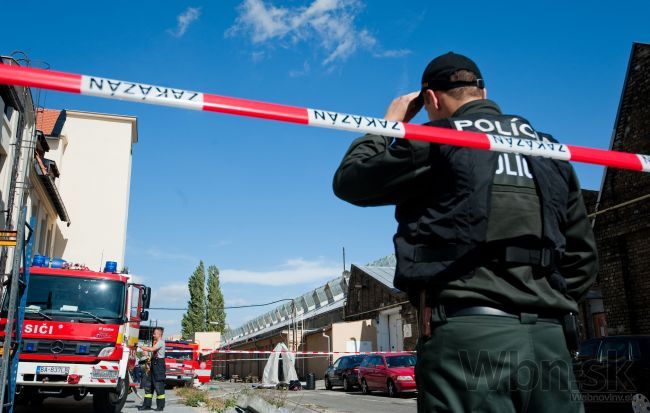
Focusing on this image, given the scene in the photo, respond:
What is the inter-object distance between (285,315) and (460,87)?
48.0 meters

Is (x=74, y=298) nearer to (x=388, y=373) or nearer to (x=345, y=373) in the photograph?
(x=388, y=373)

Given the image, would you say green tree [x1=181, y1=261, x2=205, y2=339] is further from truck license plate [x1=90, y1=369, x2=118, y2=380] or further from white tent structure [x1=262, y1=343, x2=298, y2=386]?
truck license plate [x1=90, y1=369, x2=118, y2=380]

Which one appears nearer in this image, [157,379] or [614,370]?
[614,370]

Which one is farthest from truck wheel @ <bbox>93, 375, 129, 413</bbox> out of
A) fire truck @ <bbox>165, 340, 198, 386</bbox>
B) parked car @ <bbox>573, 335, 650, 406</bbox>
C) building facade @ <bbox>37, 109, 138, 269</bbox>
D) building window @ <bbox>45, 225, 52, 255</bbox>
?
fire truck @ <bbox>165, 340, 198, 386</bbox>

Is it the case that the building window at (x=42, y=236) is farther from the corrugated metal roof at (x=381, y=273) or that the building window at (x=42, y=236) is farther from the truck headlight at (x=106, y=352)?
the corrugated metal roof at (x=381, y=273)

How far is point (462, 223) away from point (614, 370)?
9.56 meters

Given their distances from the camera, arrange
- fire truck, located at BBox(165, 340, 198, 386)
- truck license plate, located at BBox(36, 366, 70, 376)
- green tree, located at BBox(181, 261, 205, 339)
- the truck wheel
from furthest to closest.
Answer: green tree, located at BBox(181, 261, 205, 339)
fire truck, located at BBox(165, 340, 198, 386)
the truck wheel
truck license plate, located at BBox(36, 366, 70, 376)

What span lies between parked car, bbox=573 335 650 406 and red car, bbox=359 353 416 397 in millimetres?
8691

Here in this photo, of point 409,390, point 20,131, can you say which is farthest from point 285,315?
point 20,131

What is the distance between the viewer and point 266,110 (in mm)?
2121

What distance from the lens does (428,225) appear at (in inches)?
77.3

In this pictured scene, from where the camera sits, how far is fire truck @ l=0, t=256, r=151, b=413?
1004cm


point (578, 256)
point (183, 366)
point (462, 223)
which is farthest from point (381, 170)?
point (183, 366)

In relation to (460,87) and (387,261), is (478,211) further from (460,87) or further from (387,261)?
(387,261)
